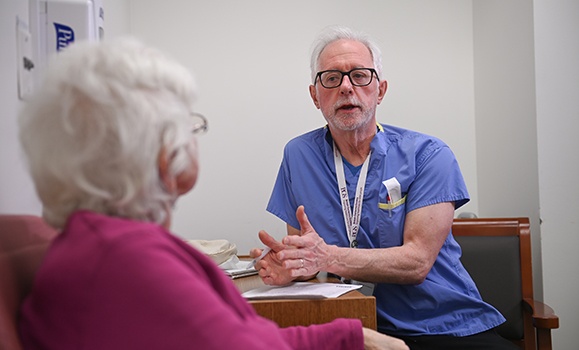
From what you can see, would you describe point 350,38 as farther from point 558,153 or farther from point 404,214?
point 558,153

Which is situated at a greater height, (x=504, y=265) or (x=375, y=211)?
(x=375, y=211)

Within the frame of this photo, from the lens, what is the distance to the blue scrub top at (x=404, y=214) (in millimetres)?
1737

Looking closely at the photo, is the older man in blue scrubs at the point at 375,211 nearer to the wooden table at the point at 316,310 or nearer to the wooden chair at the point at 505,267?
the wooden table at the point at 316,310

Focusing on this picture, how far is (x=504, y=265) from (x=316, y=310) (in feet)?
3.70

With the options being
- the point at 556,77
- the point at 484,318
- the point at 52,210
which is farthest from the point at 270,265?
the point at 556,77

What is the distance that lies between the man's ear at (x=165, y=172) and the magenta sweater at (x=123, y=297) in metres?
0.08

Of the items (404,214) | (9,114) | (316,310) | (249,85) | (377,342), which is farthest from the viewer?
(249,85)

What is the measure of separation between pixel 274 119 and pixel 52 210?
2.04 metres

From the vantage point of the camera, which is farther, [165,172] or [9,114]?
[9,114]

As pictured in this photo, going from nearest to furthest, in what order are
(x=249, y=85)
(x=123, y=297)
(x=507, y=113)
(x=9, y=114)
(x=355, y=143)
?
(x=123, y=297) → (x=9, y=114) → (x=355, y=143) → (x=507, y=113) → (x=249, y=85)

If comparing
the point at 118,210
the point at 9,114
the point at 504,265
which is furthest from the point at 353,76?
the point at 118,210

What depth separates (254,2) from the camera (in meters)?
2.75

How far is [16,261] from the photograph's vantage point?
2.73ft

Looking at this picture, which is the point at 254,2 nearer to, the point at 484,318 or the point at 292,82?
the point at 292,82
